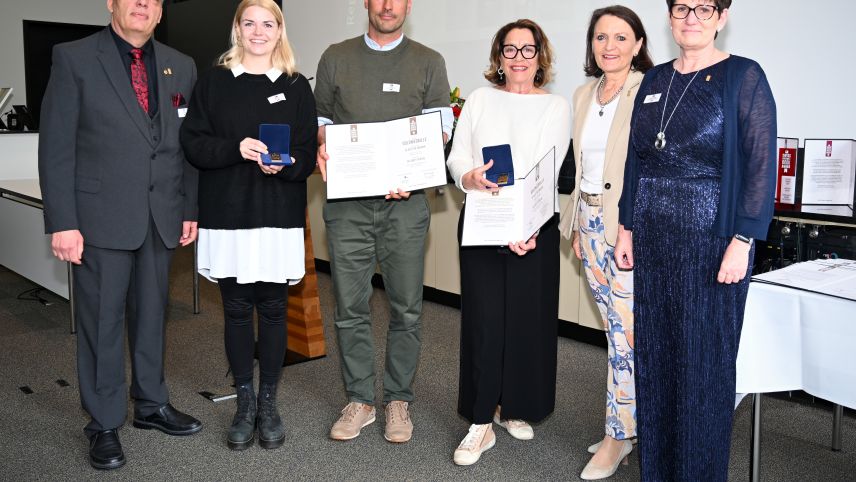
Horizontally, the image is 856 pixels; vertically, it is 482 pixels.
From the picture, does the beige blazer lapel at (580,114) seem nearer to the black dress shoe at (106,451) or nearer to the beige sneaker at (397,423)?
the beige sneaker at (397,423)

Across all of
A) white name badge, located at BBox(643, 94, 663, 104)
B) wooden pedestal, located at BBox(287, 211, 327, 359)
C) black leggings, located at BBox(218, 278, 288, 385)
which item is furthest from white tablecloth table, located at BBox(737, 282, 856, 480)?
wooden pedestal, located at BBox(287, 211, 327, 359)

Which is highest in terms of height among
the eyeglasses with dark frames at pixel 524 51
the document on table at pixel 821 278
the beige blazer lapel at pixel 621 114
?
the eyeglasses with dark frames at pixel 524 51

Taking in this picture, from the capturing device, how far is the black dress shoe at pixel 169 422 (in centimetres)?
330

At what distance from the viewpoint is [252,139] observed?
111 inches

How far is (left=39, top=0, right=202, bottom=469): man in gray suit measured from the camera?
285 cm

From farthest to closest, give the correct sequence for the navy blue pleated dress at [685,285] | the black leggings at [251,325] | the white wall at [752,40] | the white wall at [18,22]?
1. the white wall at [18,22]
2. the white wall at [752,40]
3. the black leggings at [251,325]
4. the navy blue pleated dress at [685,285]

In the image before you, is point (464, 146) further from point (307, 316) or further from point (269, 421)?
point (307, 316)

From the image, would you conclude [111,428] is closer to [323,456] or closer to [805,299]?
[323,456]

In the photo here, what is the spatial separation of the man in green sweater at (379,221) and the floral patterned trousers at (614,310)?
27.1 inches

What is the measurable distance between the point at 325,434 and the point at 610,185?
1.56 m

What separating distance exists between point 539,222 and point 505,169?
0.24 metres

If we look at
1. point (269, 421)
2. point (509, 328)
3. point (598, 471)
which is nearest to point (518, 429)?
point (598, 471)

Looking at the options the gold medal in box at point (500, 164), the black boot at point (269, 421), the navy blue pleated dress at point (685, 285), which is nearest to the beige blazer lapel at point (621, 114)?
the navy blue pleated dress at point (685, 285)

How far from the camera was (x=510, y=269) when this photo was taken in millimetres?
2930
